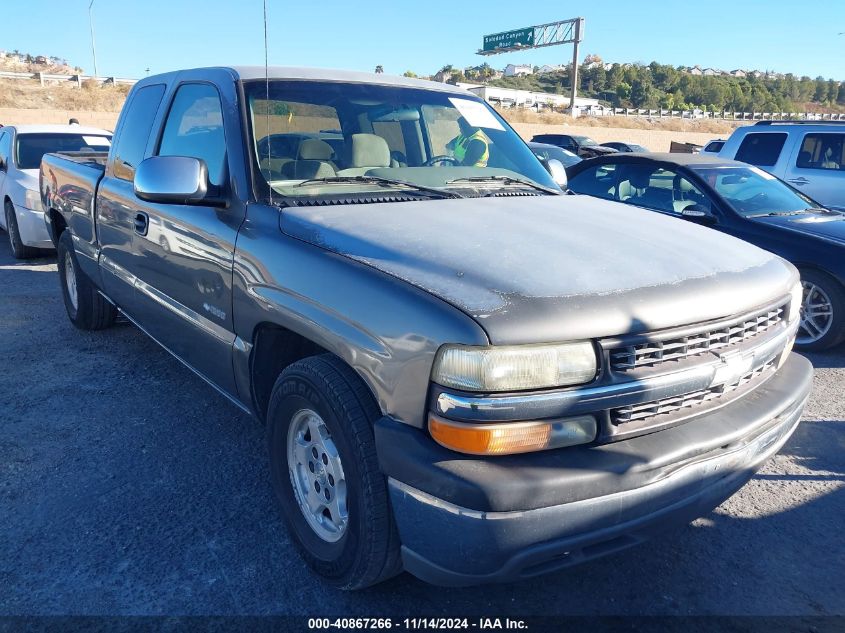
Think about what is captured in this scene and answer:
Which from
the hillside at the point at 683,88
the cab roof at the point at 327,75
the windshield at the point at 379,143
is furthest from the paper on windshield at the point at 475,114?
the hillside at the point at 683,88

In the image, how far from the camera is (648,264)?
7.79 feet

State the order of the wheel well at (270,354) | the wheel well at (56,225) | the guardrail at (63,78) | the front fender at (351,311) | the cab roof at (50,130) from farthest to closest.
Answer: the guardrail at (63,78), the cab roof at (50,130), the wheel well at (56,225), the wheel well at (270,354), the front fender at (351,311)

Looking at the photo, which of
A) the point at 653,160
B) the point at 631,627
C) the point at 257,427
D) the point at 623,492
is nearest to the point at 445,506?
the point at 623,492

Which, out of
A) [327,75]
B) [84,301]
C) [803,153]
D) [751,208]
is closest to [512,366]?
[327,75]

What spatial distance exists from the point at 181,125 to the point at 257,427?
171cm

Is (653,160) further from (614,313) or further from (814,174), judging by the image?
(614,313)

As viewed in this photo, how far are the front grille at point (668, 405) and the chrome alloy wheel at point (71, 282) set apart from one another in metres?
4.75

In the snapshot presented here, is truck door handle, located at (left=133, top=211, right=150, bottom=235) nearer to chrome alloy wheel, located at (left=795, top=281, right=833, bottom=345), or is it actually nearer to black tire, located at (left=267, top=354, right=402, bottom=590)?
black tire, located at (left=267, top=354, right=402, bottom=590)

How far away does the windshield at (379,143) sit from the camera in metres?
3.03

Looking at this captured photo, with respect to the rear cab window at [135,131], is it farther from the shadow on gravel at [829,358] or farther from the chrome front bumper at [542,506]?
the shadow on gravel at [829,358]

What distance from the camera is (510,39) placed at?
4856cm

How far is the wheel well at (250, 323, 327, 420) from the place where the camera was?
9.07 ft

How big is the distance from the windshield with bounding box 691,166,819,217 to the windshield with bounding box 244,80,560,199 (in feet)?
10.3

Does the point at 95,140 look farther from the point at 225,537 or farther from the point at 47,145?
the point at 225,537
